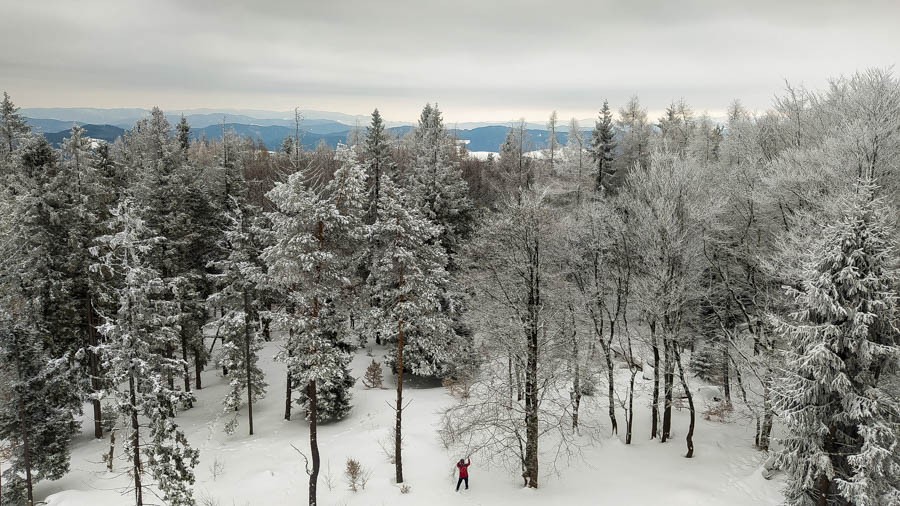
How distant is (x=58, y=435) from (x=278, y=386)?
500 inches

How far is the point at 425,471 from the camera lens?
19.4m

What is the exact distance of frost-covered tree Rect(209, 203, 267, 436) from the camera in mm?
24062

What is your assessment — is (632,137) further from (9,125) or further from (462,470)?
(9,125)

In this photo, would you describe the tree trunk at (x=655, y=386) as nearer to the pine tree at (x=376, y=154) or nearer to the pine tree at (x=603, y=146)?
the pine tree at (x=603, y=146)

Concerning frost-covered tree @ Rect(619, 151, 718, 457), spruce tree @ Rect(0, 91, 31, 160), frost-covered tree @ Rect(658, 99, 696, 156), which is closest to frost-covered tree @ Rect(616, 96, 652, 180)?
frost-covered tree @ Rect(658, 99, 696, 156)

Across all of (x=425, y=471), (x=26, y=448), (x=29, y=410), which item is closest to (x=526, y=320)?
(x=425, y=471)

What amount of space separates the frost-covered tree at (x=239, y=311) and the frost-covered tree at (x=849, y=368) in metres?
22.2

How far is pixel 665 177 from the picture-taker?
1983 cm

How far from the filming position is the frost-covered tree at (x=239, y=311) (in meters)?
24.1

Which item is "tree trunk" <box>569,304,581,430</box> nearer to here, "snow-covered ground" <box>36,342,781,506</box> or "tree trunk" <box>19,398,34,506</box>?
"snow-covered ground" <box>36,342,781,506</box>

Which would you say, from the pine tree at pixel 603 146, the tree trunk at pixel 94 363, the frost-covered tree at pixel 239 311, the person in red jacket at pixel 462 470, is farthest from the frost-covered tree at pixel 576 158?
the tree trunk at pixel 94 363

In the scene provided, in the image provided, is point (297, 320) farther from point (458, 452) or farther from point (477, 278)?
point (458, 452)

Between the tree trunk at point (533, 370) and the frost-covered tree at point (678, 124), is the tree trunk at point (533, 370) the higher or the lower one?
the lower one

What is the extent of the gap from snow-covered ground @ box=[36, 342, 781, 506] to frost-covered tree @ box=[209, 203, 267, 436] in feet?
7.70
